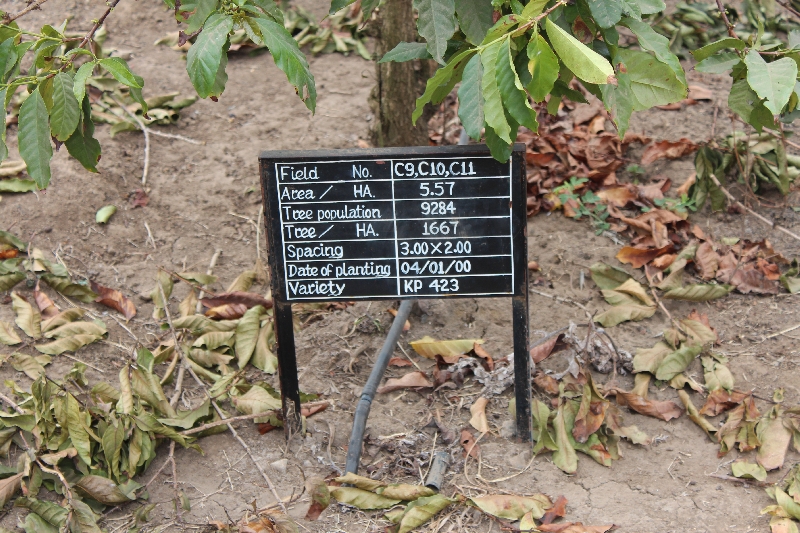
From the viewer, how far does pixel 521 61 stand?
2.10 m

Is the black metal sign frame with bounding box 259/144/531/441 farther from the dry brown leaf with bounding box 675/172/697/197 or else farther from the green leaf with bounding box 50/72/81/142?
the dry brown leaf with bounding box 675/172/697/197

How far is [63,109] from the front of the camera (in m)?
2.13

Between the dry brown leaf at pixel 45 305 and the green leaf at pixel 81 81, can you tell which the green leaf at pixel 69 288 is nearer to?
the dry brown leaf at pixel 45 305

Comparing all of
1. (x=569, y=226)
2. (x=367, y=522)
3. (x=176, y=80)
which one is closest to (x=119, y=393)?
(x=367, y=522)

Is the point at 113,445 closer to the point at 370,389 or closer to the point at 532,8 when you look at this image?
the point at 370,389

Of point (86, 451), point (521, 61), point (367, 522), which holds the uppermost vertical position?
point (521, 61)

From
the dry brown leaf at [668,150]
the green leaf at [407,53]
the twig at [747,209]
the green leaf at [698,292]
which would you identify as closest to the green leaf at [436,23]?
the green leaf at [407,53]

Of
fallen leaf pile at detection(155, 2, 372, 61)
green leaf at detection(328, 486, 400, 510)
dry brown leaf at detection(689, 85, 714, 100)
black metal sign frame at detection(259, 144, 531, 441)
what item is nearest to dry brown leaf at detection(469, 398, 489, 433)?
black metal sign frame at detection(259, 144, 531, 441)

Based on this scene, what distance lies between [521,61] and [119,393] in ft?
6.39

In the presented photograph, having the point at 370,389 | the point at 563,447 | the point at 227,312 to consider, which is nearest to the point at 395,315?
the point at 370,389

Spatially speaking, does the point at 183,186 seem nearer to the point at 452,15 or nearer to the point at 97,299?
the point at 97,299

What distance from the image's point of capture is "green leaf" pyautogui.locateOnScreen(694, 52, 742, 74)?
2318 mm

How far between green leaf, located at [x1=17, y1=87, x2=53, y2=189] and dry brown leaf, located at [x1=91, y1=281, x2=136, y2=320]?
155 centimetres

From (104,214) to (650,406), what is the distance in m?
2.82
